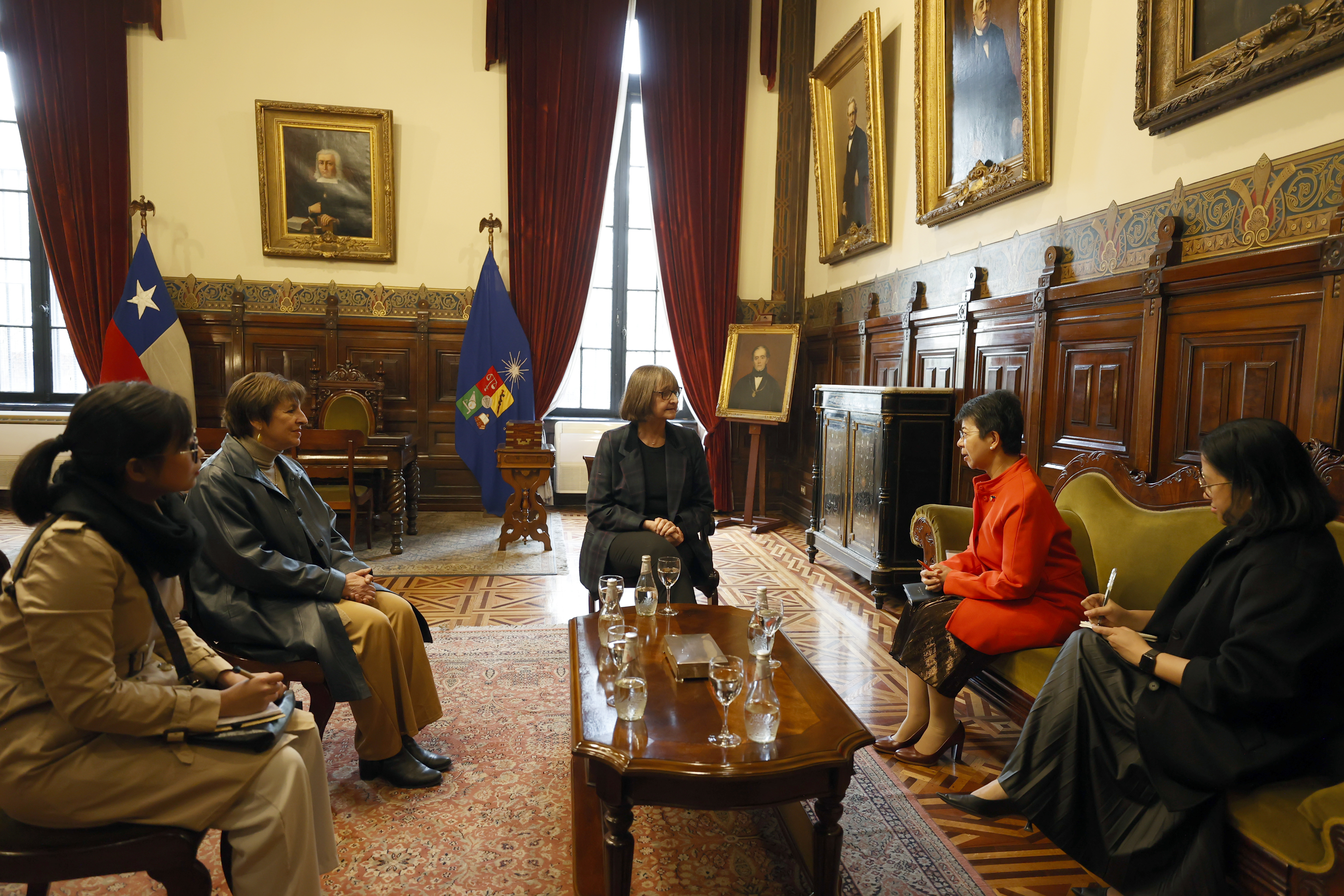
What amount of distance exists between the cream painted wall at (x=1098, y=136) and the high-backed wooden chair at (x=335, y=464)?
4.11m

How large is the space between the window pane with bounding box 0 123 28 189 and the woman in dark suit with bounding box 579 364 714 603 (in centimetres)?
685

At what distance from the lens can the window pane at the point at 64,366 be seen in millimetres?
6973

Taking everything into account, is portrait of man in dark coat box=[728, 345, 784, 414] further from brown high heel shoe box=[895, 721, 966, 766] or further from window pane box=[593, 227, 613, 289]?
brown high heel shoe box=[895, 721, 966, 766]

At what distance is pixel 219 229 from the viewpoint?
22.4 feet

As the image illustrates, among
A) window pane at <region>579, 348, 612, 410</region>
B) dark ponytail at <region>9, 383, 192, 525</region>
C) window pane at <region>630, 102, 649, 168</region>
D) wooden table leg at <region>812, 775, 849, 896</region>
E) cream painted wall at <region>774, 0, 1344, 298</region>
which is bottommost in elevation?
wooden table leg at <region>812, 775, 849, 896</region>

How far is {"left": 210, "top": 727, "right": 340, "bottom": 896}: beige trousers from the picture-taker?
148 centimetres

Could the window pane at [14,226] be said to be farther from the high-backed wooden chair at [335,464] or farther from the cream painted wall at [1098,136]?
the cream painted wall at [1098,136]

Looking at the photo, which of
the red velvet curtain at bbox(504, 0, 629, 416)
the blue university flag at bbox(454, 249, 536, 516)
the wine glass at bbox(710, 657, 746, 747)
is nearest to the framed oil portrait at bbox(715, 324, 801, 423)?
the red velvet curtain at bbox(504, 0, 629, 416)

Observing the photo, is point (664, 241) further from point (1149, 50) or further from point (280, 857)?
point (280, 857)

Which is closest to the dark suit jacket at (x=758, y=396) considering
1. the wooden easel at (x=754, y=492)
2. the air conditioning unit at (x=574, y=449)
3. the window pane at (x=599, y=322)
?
the wooden easel at (x=754, y=492)

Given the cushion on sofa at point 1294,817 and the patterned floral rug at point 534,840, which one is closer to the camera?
the cushion on sofa at point 1294,817

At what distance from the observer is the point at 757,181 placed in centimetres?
753

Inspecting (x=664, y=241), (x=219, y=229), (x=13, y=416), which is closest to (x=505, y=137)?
(x=664, y=241)

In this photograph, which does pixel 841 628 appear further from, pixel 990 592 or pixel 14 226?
pixel 14 226
